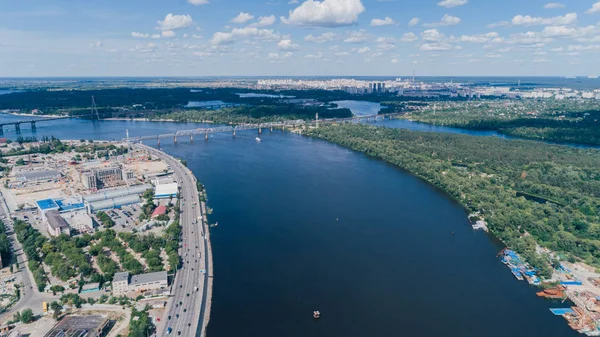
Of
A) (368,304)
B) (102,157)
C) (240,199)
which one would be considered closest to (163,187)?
(240,199)

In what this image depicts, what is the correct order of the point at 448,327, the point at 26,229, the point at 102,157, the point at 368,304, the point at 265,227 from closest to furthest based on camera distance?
1. the point at 448,327
2. the point at 368,304
3. the point at 26,229
4. the point at 265,227
5. the point at 102,157

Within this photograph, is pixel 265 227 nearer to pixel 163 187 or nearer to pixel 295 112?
pixel 163 187

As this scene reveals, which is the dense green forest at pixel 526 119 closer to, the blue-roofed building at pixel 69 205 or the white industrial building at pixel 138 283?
the white industrial building at pixel 138 283

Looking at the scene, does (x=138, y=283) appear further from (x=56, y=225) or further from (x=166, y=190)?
(x=166, y=190)

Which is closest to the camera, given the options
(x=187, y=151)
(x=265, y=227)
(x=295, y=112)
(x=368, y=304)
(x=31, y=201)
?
(x=368, y=304)

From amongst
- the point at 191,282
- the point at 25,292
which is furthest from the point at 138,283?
the point at 25,292

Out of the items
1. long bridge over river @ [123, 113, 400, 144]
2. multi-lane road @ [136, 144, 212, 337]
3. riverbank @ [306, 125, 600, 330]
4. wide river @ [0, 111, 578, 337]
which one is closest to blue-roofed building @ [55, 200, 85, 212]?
multi-lane road @ [136, 144, 212, 337]

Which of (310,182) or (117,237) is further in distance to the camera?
(310,182)
